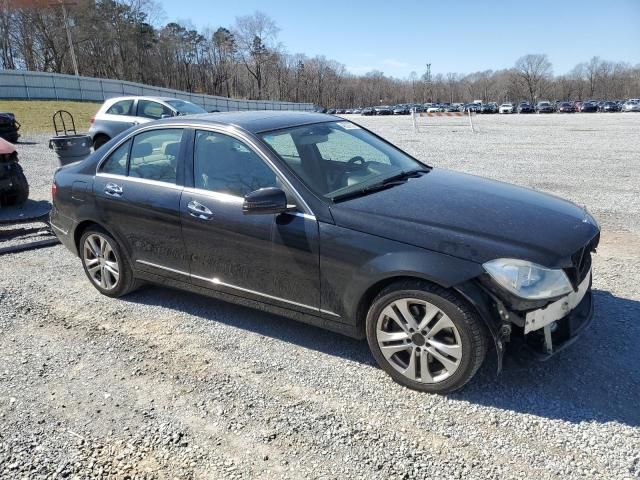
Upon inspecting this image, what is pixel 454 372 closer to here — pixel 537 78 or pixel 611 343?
pixel 611 343

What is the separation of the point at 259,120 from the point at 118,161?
1.44 metres

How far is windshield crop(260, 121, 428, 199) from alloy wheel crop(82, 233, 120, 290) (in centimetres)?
197

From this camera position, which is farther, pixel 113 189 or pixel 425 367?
pixel 113 189

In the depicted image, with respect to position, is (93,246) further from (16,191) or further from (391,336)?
(16,191)

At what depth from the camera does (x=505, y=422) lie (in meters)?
2.85

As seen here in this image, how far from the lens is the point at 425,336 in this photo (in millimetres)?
3031

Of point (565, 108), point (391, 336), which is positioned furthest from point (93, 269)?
point (565, 108)

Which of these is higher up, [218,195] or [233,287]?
[218,195]

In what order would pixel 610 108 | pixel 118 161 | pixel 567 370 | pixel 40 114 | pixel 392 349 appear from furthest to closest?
pixel 610 108 → pixel 40 114 → pixel 118 161 → pixel 567 370 → pixel 392 349

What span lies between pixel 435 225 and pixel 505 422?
1.20 metres

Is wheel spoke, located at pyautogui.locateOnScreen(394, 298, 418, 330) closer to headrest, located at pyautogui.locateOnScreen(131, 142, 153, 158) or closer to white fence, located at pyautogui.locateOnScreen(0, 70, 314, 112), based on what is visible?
headrest, located at pyautogui.locateOnScreen(131, 142, 153, 158)

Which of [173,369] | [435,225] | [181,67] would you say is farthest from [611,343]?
[181,67]

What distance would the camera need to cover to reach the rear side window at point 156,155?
4074mm

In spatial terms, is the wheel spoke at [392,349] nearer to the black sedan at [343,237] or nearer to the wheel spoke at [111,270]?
the black sedan at [343,237]
